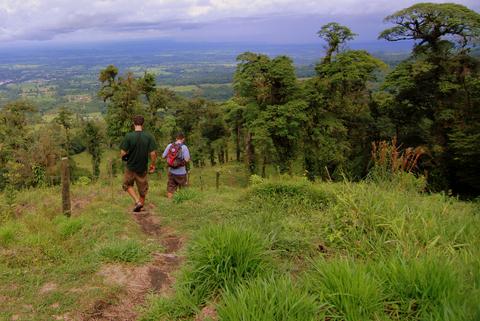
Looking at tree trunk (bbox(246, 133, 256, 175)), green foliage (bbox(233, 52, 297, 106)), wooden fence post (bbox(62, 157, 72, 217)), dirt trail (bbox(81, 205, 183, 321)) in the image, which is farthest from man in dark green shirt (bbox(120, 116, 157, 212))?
tree trunk (bbox(246, 133, 256, 175))

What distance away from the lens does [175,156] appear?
1005cm

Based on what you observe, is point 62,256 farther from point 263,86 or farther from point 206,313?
point 263,86

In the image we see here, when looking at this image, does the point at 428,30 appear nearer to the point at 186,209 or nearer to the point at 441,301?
the point at 186,209

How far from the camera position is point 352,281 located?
3137mm

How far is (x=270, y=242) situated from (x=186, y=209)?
4.69 m

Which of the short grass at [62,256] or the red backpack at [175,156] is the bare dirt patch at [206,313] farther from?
the red backpack at [175,156]

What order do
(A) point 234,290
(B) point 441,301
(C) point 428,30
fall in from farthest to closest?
1. (C) point 428,30
2. (A) point 234,290
3. (B) point 441,301

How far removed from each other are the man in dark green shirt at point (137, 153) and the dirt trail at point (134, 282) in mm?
2484

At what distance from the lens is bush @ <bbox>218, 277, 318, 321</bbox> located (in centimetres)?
290

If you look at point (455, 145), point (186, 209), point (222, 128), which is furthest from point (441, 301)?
point (222, 128)

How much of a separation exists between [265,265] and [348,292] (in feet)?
3.68

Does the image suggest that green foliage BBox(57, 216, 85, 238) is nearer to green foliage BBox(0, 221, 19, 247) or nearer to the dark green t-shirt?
green foliage BBox(0, 221, 19, 247)

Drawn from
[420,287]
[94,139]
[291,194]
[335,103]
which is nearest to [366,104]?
[335,103]

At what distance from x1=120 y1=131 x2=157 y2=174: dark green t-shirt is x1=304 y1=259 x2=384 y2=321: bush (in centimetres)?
597
